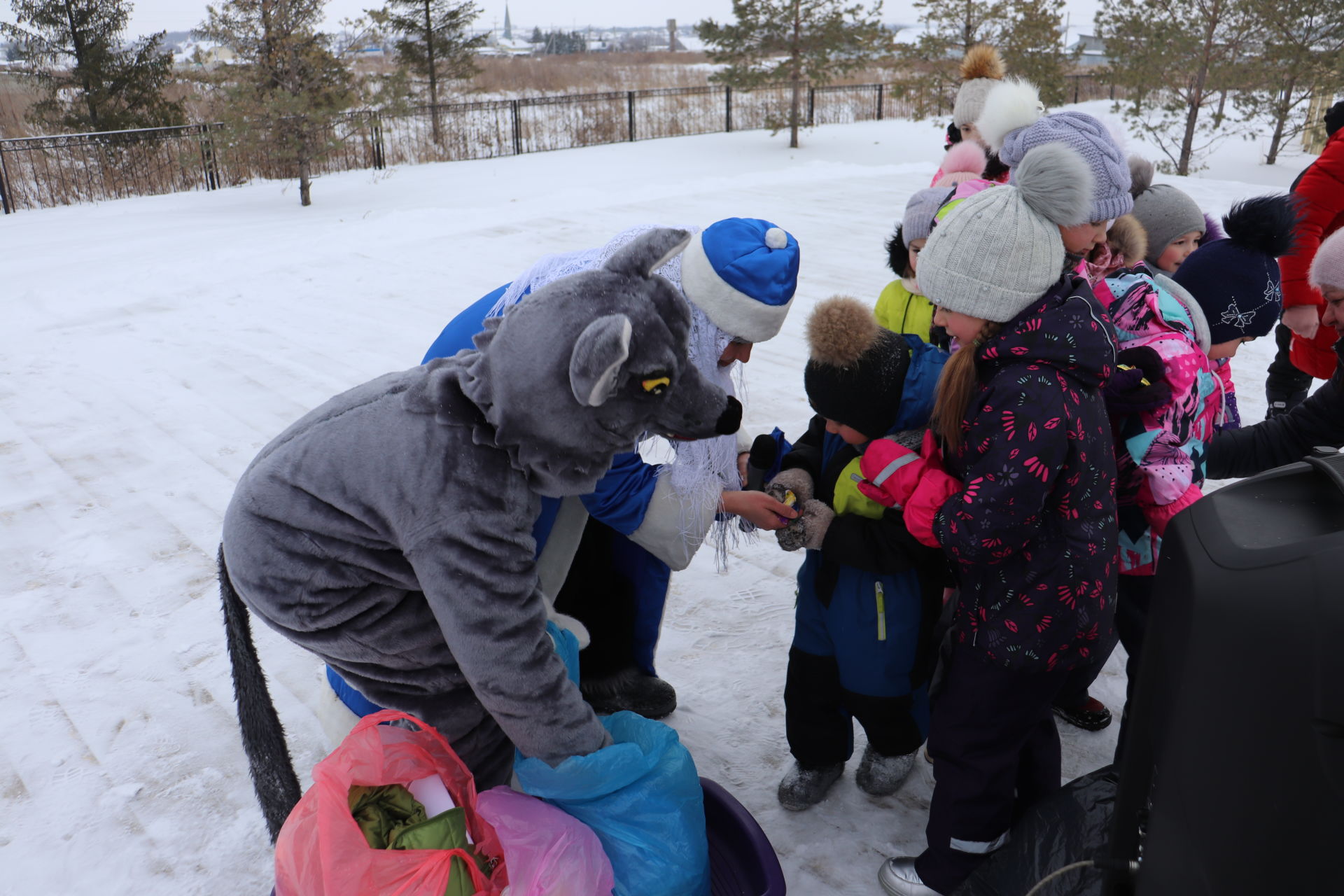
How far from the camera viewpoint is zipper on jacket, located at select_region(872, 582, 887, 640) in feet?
6.86

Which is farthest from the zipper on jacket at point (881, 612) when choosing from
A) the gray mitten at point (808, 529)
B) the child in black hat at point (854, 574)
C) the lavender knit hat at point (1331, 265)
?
the lavender knit hat at point (1331, 265)

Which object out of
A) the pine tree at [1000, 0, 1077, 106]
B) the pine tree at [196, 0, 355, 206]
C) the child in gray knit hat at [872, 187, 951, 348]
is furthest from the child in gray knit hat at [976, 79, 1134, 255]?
the pine tree at [1000, 0, 1077, 106]

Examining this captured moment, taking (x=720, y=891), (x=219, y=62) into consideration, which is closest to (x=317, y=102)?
(x=219, y=62)

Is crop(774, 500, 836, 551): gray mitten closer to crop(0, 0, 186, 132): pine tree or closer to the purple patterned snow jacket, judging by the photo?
the purple patterned snow jacket

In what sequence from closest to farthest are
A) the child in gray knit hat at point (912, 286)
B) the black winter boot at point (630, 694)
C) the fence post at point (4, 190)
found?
the black winter boot at point (630, 694) → the child in gray knit hat at point (912, 286) → the fence post at point (4, 190)

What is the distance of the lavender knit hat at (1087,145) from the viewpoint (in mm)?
2275

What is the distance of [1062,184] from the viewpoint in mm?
1783

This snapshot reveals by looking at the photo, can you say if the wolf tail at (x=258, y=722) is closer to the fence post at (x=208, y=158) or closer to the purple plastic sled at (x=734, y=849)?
the purple plastic sled at (x=734, y=849)

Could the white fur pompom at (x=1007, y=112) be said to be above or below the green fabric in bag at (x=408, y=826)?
above

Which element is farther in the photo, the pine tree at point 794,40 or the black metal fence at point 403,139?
the pine tree at point 794,40

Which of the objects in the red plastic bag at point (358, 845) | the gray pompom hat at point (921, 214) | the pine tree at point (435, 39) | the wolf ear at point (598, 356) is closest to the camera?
the wolf ear at point (598, 356)

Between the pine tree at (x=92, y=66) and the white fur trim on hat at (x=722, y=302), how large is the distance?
1828 cm

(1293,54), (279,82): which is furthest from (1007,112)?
(1293,54)

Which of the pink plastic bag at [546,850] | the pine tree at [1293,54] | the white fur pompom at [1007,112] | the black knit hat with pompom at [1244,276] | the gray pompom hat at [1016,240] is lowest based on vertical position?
the pink plastic bag at [546,850]
